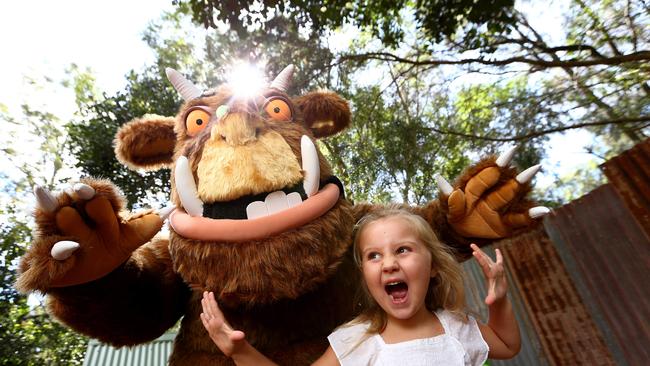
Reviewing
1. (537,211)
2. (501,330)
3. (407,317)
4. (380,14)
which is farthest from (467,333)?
(380,14)

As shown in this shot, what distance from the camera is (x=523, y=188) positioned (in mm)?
1747

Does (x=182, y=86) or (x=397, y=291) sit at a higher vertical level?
(x=182, y=86)

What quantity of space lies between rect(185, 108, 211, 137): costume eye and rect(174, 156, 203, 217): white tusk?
29cm

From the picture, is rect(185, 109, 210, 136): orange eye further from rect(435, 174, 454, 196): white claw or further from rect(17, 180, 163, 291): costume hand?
rect(435, 174, 454, 196): white claw

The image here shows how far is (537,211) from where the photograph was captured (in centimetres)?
165

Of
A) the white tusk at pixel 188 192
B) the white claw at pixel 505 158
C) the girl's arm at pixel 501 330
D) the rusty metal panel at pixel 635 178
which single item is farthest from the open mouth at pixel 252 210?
the rusty metal panel at pixel 635 178

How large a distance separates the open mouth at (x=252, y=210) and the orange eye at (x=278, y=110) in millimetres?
328

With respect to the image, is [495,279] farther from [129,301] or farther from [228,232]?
[129,301]

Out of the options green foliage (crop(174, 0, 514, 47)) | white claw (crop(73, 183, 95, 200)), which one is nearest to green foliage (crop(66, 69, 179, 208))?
green foliage (crop(174, 0, 514, 47))

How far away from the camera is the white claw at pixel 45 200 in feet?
3.91

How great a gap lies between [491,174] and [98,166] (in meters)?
6.11

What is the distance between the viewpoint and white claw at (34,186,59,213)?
3.91 feet

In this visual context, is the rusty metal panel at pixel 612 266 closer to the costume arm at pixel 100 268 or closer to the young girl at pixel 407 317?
the young girl at pixel 407 317

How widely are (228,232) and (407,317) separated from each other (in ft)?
2.24
